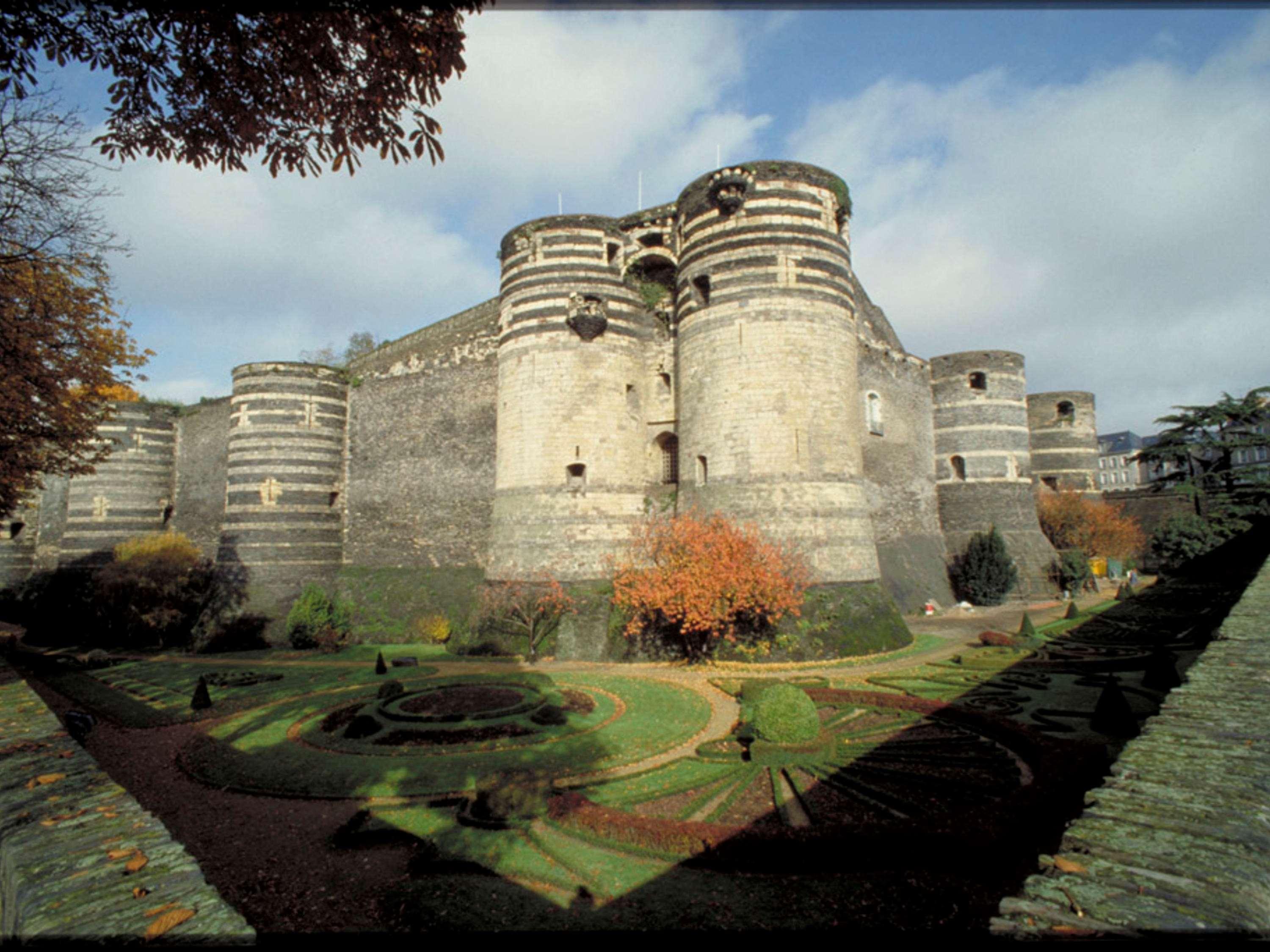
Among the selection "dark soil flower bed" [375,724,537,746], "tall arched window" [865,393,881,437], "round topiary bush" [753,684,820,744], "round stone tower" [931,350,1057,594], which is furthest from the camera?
"round stone tower" [931,350,1057,594]

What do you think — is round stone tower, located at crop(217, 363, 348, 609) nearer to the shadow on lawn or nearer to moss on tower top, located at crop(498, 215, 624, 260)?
moss on tower top, located at crop(498, 215, 624, 260)

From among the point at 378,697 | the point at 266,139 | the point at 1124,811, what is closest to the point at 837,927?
the point at 1124,811

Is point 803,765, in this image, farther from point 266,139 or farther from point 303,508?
point 303,508

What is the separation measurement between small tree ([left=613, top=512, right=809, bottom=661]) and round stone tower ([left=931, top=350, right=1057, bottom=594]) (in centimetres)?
1520

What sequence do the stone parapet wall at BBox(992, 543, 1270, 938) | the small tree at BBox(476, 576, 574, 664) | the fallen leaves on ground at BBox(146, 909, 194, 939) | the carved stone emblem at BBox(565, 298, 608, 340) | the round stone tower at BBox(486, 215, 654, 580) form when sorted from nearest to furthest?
the stone parapet wall at BBox(992, 543, 1270, 938)
the fallen leaves on ground at BBox(146, 909, 194, 939)
the small tree at BBox(476, 576, 574, 664)
the round stone tower at BBox(486, 215, 654, 580)
the carved stone emblem at BBox(565, 298, 608, 340)

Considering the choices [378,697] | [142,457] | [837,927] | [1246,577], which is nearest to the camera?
[837,927]

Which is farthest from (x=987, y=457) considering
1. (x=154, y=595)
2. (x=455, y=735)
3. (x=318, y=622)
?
(x=154, y=595)

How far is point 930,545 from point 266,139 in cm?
2672

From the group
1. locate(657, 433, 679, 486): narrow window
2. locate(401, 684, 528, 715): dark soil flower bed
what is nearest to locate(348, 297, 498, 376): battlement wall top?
locate(657, 433, 679, 486): narrow window

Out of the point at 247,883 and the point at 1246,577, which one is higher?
the point at 1246,577

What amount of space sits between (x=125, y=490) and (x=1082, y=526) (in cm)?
4409

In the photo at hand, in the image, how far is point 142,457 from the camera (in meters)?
31.6

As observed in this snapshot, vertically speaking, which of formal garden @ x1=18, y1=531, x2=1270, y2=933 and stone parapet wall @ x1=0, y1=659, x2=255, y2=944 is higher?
stone parapet wall @ x1=0, y1=659, x2=255, y2=944

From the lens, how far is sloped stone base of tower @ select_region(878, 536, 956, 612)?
23.0m
